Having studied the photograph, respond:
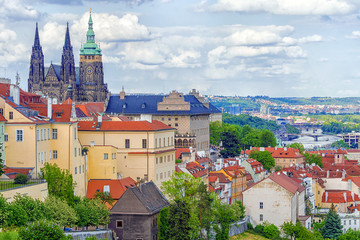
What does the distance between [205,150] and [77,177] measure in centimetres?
8391

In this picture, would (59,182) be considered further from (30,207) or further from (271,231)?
(271,231)

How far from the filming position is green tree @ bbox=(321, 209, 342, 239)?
115 metres

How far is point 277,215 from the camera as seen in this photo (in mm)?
108500

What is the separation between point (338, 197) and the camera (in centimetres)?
14150

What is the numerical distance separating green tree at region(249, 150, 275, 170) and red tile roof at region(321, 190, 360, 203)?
59.5 ft

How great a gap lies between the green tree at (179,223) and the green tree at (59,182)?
27.8 feet

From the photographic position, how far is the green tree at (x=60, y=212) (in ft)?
218

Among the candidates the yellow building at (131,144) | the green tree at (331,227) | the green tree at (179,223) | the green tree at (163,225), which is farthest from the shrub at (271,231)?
the green tree at (163,225)

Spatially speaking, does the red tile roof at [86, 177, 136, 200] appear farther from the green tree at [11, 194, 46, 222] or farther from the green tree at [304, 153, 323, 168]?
the green tree at [304, 153, 323, 168]

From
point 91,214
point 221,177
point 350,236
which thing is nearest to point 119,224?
point 91,214

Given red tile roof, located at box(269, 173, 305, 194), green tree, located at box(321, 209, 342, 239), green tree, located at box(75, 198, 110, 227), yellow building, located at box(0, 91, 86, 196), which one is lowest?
green tree, located at box(321, 209, 342, 239)

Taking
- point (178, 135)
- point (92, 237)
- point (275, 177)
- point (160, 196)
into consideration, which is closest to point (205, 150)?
point (178, 135)

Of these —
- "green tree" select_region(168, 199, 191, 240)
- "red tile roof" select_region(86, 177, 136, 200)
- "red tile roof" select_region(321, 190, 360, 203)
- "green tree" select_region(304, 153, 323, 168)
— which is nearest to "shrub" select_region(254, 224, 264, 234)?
"red tile roof" select_region(86, 177, 136, 200)

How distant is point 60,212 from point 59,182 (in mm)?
7716
